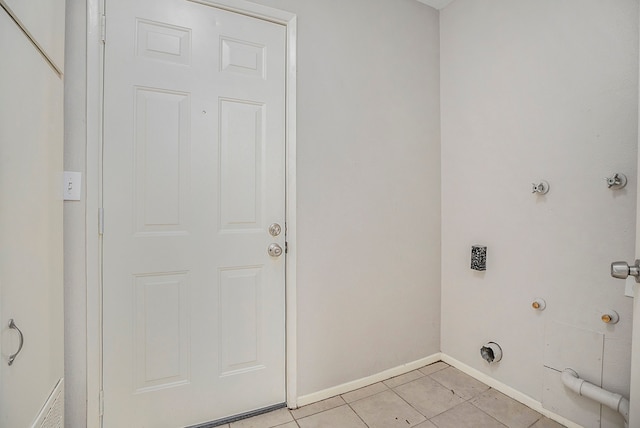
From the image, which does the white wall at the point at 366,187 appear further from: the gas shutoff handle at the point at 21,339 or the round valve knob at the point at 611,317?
the gas shutoff handle at the point at 21,339

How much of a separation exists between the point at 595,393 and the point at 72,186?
2.45 metres

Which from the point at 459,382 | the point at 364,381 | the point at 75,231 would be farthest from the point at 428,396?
A: the point at 75,231

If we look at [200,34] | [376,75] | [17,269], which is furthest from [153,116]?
Answer: [376,75]

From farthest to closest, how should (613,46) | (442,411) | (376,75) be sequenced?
(376,75) < (442,411) < (613,46)

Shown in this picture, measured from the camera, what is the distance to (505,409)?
1606 millimetres

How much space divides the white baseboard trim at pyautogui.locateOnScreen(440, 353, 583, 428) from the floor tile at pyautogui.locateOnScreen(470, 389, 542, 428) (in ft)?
0.08

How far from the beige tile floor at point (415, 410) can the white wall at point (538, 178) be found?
16 centimetres

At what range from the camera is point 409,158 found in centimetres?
203

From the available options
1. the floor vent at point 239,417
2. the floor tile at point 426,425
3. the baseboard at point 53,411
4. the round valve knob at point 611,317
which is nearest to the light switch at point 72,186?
the baseboard at point 53,411

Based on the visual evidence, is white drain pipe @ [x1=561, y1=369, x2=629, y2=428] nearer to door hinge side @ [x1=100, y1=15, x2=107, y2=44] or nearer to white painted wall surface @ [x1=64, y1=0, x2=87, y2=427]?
white painted wall surface @ [x1=64, y1=0, x2=87, y2=427]

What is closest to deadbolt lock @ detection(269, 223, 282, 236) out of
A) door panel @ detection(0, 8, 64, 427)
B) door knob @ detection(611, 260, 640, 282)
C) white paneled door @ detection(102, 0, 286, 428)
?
white paneled door @ detection(102, 0, 286, 428)

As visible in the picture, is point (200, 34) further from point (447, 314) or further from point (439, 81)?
point (447, 314)

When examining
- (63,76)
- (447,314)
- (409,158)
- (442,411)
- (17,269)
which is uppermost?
(63,76)

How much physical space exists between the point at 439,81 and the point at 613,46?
38.0 inches
